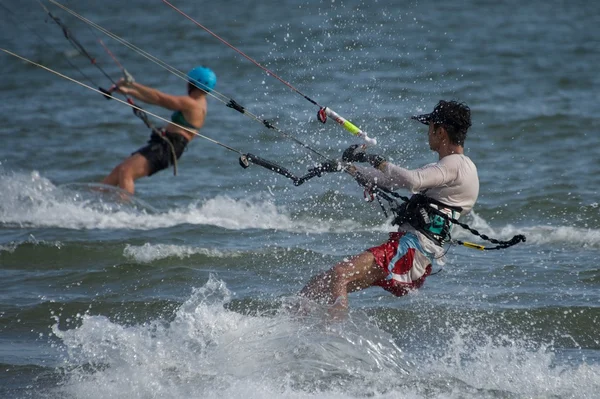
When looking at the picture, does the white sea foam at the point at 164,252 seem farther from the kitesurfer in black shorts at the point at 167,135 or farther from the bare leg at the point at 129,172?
the kitesurfer in black shorts at the point at 167,135

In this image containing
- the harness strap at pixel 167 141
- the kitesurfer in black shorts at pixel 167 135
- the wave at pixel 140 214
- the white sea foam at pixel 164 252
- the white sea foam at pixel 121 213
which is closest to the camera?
the white sea foam at pixel 164 252

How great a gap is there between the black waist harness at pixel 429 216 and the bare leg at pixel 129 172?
6.02m

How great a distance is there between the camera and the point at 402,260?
657cm

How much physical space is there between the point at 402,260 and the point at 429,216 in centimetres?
35

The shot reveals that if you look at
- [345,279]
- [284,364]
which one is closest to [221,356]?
[284,364]

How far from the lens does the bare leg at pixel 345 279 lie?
6.53 metres

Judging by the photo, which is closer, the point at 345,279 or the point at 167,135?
the point at 345,279

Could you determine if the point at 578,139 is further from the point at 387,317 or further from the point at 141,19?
the point at 141,19

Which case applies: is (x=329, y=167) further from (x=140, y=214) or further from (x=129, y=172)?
(x=129, y=172)

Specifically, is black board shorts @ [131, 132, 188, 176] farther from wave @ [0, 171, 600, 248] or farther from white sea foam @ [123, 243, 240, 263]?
white sea foam @ [123, 243, 240, 263]

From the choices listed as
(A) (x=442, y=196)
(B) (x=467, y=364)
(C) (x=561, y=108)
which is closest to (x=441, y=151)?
(A) (x=442, y=196)

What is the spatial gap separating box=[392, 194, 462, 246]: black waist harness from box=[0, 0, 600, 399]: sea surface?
73 centimetres

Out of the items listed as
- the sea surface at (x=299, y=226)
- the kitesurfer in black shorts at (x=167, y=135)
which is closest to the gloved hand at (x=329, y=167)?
the sea surface at (x=299, y=226)

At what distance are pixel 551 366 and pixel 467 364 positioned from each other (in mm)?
577
